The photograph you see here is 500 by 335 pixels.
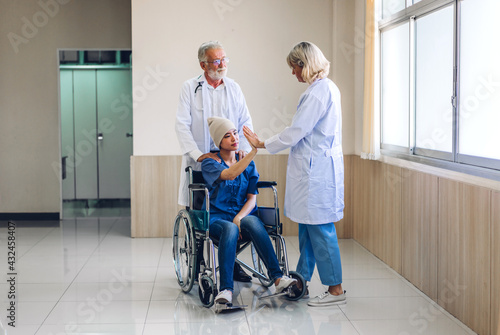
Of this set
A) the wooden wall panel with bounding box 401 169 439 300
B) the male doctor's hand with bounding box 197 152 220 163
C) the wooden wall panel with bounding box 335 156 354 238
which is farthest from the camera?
the wooden wall panel with bounding box 335 156 354 238

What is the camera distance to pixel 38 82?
23.9ft

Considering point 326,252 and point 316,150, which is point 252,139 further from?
point 326,252

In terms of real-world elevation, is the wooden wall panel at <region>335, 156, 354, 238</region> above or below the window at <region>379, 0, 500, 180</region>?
below

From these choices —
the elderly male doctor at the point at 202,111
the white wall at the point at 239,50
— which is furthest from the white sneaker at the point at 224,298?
the white wall at the point at 239,50

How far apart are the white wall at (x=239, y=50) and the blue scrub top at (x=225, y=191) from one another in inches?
85.3

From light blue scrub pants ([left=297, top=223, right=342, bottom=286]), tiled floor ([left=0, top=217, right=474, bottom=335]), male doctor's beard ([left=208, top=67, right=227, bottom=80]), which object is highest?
male doctor's beard ([left=208, top=67, right=227, bottom=80])

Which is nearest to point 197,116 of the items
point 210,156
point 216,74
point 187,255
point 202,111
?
point 202,111

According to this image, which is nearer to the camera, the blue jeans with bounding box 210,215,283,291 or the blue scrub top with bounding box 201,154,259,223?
the blue jeans with bounding box 210,215,283,291

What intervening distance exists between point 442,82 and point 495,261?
135cm

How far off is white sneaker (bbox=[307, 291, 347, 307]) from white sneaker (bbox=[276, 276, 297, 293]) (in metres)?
0.19

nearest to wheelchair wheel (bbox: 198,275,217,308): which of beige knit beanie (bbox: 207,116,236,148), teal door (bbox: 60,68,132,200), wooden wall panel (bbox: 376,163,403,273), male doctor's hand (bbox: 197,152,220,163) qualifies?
male doctor's hand (bbox: 197,152,220,163)

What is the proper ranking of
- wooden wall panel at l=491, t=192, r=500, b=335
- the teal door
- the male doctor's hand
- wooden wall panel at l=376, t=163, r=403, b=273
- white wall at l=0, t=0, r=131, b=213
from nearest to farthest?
wooden wall panel at l=491, t=192, r=500, b=335 → the male doctor's hand → wooden wall panel at l=376, t=163, r=403, b=273 → white wall at l=0, t=0, r=131, b=213 → the teal door

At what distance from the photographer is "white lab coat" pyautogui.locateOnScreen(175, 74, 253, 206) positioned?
4.34m

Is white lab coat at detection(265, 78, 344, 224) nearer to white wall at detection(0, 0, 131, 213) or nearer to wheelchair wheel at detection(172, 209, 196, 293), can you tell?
wheelchair wheel at detection(172, 209, 196, 293)
